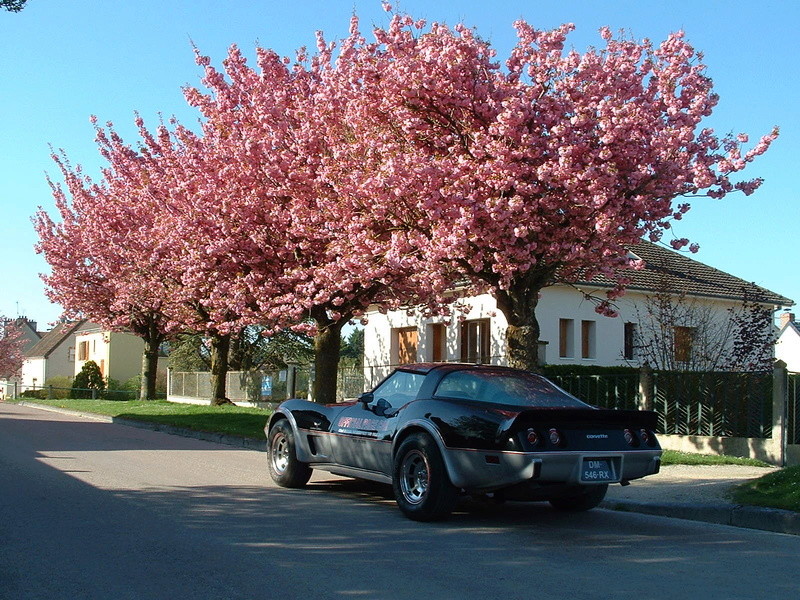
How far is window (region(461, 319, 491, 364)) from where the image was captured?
2784 cm

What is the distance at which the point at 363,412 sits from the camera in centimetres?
970

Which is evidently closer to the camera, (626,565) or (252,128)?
(626,565)

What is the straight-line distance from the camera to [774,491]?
9.52 m

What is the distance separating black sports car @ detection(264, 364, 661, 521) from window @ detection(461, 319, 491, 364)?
18.0m

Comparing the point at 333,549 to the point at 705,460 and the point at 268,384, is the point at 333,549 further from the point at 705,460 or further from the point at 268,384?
the point at 268,384

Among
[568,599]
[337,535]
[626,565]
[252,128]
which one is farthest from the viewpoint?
[252,128]

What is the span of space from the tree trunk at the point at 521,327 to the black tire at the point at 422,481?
6.28 m

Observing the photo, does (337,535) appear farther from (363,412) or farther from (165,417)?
(165,417)

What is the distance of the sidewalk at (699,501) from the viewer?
867cm

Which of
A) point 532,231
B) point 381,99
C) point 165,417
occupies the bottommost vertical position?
point 165,417

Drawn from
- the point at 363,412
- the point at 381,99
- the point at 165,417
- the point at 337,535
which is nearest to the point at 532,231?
the point at 381,99

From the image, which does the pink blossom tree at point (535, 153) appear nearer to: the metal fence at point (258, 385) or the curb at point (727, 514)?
the curb at point (727, 514)

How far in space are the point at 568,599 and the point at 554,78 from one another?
1087cm

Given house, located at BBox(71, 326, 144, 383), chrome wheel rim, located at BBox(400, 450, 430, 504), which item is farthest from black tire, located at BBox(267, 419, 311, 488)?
house, located at BBox(71, 326, 144, 383)
